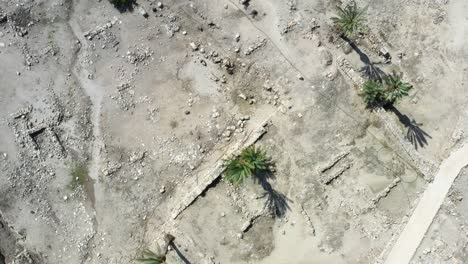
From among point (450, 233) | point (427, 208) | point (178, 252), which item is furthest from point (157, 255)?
point (450, 233)

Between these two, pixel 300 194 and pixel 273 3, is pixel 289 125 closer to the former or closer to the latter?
pixel 300 194

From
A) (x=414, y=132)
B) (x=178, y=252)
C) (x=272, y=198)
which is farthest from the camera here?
(x=414, y=132)

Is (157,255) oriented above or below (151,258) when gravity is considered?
below

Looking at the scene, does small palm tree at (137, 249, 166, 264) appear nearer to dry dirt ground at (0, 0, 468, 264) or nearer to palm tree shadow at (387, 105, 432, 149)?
dry dirt ground at (0, 0, 468, 264)

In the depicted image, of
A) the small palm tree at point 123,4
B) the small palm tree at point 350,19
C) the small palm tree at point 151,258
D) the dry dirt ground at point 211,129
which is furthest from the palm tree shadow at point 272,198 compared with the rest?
the small palm tree at point 123,4

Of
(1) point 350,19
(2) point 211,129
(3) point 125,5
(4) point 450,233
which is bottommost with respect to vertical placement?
(4) point 450,233

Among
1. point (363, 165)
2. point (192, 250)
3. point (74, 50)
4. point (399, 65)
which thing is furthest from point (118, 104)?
point (399, 65)

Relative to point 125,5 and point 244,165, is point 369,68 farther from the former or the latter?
point 125,5

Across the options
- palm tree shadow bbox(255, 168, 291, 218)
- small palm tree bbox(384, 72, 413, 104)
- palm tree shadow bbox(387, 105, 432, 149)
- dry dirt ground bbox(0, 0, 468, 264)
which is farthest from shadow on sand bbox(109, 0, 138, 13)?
palm tree shadow bbox(387, 105, 432, 149)
